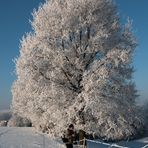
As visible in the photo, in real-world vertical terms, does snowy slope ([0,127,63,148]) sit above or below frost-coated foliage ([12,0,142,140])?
below

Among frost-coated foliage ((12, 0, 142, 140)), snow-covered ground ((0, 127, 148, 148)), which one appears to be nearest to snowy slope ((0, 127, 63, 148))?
snow-covered ground ((0, 127, 148, 148))

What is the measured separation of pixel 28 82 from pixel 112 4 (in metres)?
8.45

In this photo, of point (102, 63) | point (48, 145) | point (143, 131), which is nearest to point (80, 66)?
point (102, 63)

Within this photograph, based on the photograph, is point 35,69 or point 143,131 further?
point 143,131

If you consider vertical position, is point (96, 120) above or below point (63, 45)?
below

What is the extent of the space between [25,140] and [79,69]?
613 centimetres

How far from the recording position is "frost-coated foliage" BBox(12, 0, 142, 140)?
2944 cm

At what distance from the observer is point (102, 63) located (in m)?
29.9

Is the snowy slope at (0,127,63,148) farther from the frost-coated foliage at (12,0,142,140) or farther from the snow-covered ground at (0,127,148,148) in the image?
the frost-coated foliage at (12,0,142,140)

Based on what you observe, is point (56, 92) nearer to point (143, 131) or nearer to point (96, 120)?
point (96, 120)

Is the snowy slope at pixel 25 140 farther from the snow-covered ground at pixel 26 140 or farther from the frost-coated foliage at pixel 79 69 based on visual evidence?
the frost-coated foliage at pixel 79 69

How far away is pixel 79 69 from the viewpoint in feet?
99.5

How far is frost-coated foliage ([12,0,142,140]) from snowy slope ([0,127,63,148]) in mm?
905

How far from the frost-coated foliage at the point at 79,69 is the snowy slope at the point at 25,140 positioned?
91 cm
